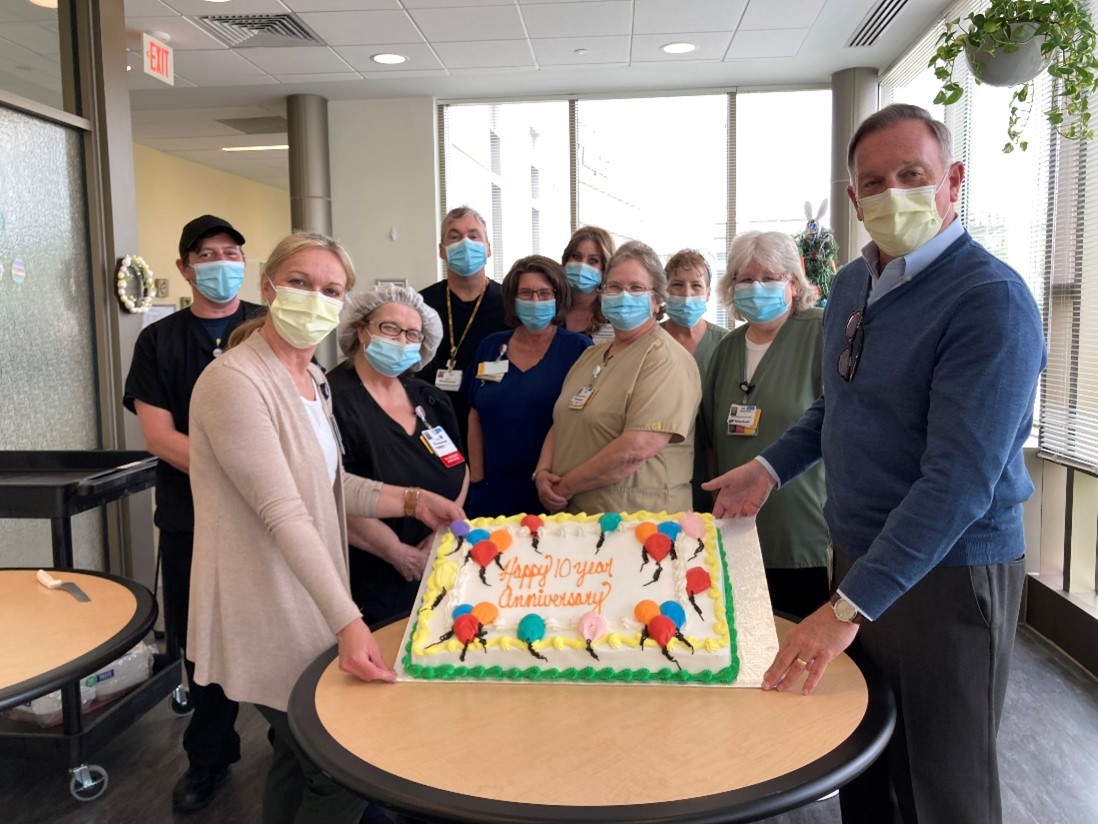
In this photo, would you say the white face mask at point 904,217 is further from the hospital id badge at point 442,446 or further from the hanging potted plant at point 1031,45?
the hanging potted plant at point 1031,45

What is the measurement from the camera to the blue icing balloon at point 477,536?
1.64m

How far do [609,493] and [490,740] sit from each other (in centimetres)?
123

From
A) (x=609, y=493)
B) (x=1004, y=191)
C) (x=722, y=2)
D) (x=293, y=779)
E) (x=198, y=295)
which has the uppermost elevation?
(x=722, y=2)

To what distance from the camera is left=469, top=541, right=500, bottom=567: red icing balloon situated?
5.19 feet

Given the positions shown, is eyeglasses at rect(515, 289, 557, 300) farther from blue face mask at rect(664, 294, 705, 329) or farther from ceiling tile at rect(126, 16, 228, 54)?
ceiling tile at rect(126, 16, 228, 54)

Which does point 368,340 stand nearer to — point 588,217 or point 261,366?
point 261,366

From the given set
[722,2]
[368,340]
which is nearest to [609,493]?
[368,340]

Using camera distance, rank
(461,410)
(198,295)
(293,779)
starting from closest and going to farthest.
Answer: (293,779) < (198,295) < (461,410)

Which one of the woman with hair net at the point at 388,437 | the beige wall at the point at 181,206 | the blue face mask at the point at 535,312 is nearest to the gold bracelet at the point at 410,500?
the woman with hair net at the point at 388,437

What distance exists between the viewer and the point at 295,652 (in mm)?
1624

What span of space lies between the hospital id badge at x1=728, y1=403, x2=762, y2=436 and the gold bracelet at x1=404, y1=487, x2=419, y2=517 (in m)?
0.96

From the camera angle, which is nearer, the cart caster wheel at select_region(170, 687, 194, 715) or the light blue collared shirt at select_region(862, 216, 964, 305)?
the light blue collared shirt at select_region(862, 216, 964, 305)

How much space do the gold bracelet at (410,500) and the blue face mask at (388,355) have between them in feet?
1.34

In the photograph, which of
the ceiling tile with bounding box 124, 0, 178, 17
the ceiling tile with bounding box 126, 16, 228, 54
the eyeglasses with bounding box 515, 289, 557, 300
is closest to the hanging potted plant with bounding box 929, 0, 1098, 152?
the eyeglasses with bounding box 515, 289, 557, 300
